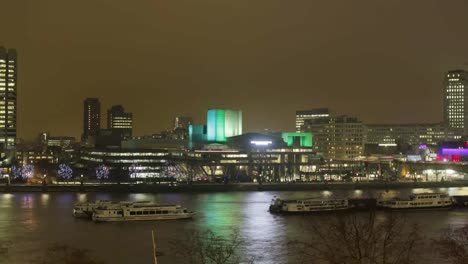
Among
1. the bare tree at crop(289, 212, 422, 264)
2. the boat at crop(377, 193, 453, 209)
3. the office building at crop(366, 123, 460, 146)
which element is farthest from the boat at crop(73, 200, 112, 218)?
the office building at crop(366, 123, 460, 146)

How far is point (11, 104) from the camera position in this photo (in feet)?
240

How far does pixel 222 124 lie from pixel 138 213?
43915 mm

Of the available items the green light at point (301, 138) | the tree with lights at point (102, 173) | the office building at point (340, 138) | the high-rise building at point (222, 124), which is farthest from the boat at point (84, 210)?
the office building at point (340, 138)

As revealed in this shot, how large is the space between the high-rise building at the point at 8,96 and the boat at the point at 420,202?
160ft

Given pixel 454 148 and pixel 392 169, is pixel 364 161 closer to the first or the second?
pixel 392 169

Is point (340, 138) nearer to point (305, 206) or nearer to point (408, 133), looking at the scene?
point (408, 133)

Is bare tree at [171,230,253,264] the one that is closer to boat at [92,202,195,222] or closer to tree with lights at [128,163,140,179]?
boat at [92,202,195,222]

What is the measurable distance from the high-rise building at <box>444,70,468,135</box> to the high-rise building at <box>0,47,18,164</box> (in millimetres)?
61091

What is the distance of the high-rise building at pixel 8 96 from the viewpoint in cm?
7231

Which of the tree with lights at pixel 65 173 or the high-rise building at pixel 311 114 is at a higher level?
the high-rise building at pixel 311 114

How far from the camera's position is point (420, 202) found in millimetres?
30359

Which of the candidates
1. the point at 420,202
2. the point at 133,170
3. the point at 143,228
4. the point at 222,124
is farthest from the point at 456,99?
the point at 143,228

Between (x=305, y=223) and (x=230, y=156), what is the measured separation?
117ft

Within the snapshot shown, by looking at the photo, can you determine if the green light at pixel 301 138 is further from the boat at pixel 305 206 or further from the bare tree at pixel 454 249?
the bare tree at pixel 454 249
